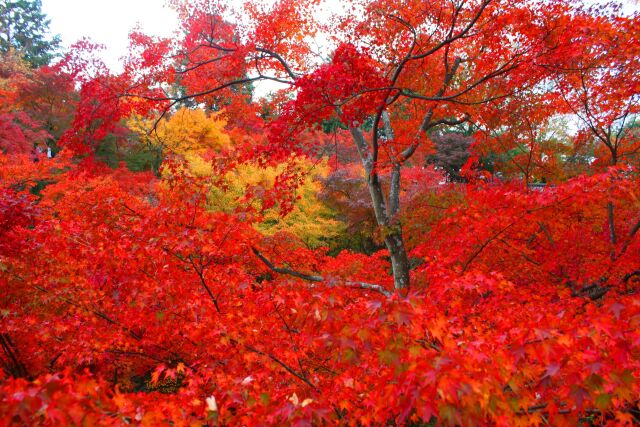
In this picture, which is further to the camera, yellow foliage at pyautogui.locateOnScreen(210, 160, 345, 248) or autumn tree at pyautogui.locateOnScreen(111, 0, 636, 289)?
yellow foliage at pyautogui.locateOnScreen(210, 160, 345, 248)

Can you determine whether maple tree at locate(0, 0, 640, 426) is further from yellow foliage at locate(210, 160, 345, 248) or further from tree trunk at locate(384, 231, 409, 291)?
yellow foliage at locate(210, 160, 345, 248)

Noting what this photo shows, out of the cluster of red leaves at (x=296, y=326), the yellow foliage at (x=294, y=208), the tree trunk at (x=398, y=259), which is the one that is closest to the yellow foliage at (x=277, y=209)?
the yellow foliage at (x=294, y=208)

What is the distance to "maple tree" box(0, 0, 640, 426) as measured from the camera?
2256 millimetres

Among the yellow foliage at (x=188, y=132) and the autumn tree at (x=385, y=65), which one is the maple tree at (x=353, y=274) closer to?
the autumn tree at (x=385, y=65)

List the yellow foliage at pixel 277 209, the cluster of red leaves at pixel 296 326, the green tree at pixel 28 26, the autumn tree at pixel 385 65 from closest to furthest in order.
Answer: the cluster of red leaves at pixel 296 326 < the autumn tree at pixel 385 65 < the yellow foliage at pixel 277 209 < the green tree at pixel 28 26

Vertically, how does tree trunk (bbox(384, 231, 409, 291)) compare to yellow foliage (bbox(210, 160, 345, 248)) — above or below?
below

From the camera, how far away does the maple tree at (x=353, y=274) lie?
7.40 ft

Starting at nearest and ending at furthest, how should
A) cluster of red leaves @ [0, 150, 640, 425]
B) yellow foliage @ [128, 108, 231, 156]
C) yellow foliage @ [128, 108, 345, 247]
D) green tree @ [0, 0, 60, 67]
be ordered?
cluster of red leaves @ [0, 150, 640, 425]
yellow foliage @ [128, 108, 345, 247]
yellow foliage @ [128, 108, 231, 156]
green tree @ [0, 0, 60, 67]

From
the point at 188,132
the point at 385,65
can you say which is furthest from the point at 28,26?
the point at 385,65

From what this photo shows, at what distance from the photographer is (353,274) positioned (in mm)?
8508

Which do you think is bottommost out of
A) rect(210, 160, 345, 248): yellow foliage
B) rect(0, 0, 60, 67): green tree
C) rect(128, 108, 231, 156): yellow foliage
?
rect(210, 160, 345, 248): yellow foliage

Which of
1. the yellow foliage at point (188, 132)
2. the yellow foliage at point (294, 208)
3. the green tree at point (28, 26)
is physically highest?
the green tree at point (28, 26)

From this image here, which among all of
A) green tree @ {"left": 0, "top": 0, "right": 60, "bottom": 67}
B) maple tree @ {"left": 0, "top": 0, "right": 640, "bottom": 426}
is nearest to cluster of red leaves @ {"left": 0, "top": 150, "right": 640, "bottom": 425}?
maple tree @ {"left": 0, "top": 0, "right": 640, "bottom": 426}

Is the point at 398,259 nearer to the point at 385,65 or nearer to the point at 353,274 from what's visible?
the point at 353,274
